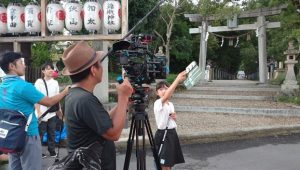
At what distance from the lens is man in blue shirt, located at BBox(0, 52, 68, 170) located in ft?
11.3

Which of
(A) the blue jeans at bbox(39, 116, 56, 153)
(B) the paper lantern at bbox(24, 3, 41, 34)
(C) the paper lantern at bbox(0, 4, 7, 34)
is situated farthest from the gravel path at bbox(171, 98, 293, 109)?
(A) the blue jeans at bbox(39, 116, 56, 153)

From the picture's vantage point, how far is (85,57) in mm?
2305

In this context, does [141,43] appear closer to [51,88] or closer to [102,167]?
[102,167]

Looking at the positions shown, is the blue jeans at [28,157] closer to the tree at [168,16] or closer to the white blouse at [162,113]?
the white blouse at [162,113]

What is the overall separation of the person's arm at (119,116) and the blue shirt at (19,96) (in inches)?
55.4

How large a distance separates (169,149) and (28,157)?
1.72 meters

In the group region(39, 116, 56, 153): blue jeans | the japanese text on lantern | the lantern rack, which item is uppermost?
the japanese text on lantern

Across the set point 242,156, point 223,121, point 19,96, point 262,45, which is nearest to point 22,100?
point 19,96

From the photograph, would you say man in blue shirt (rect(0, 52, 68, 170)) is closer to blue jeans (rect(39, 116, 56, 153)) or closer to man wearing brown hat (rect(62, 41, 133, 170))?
man wearing brown hat (rect(62, 41, 133, 170))

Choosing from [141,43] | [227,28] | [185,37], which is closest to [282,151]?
[141,43]

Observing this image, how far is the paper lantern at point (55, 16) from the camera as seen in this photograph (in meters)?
7.90

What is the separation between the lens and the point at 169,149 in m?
4.47

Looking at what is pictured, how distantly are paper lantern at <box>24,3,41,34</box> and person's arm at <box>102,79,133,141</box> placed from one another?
628cm

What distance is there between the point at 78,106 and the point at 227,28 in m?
17.7
